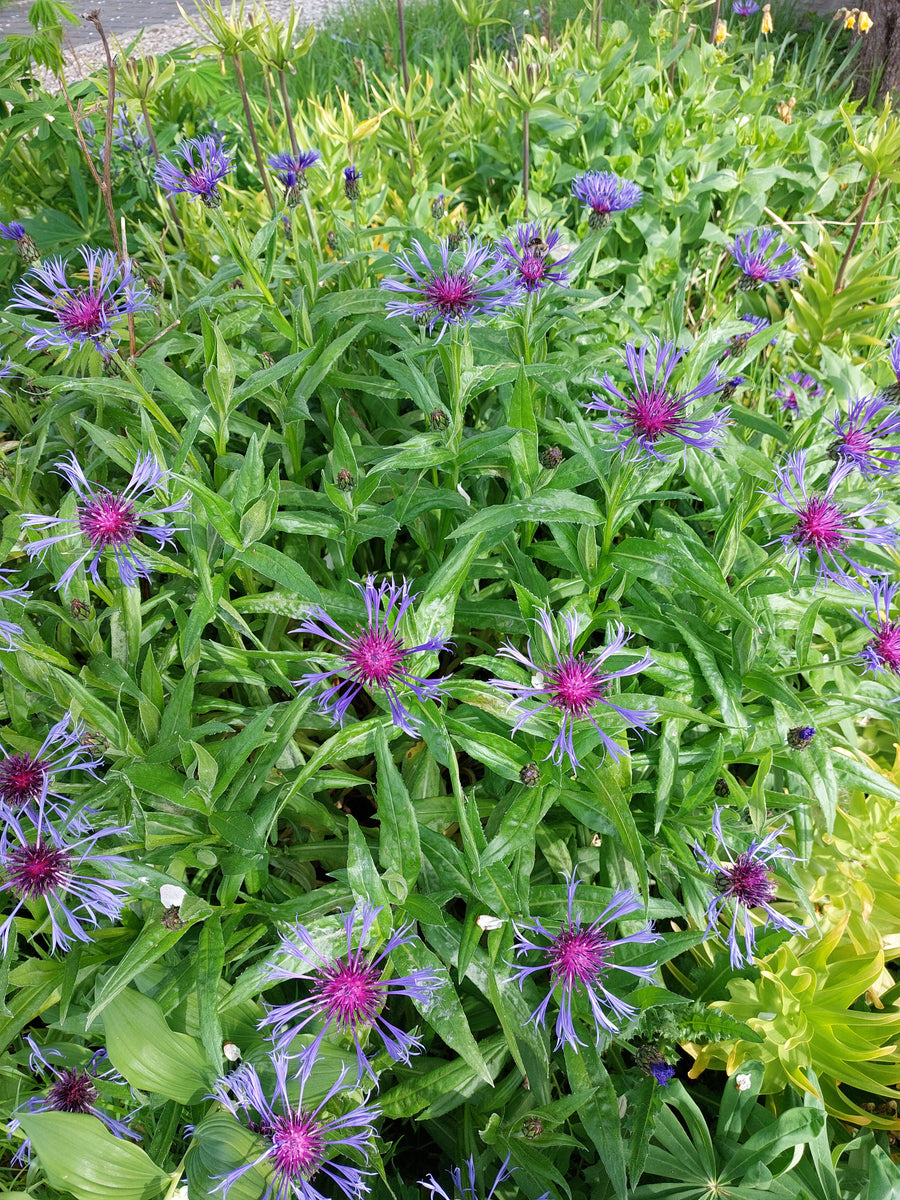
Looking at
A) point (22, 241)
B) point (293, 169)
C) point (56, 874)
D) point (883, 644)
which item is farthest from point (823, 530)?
point (22, 241)

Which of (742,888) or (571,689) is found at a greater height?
(571,689)

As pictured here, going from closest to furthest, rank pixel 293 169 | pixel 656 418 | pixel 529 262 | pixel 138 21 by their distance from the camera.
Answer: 1. pixel 656 418
2. pixel 529 262
3. pixel 293 169
4. pixel 138 21

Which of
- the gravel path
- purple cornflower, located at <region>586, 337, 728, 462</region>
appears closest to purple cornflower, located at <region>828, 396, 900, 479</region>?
purple cornflower, located at <region>586, 337, 728, 462</region>

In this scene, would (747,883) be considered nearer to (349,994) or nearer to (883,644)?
(883,644)

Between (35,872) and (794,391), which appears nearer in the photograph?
(35,872)

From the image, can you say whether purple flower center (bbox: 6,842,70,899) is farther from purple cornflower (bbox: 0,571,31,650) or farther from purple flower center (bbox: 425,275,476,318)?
purple flower center (bbox: 425,275,476,318)
